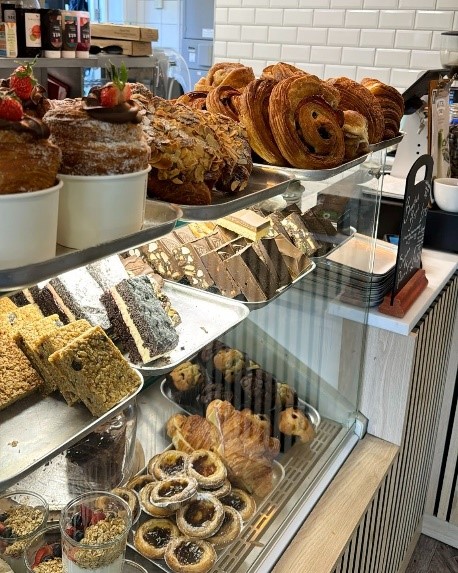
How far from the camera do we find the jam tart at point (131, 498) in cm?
133

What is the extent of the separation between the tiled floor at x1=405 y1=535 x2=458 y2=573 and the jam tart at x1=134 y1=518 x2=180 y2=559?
58.0 inches

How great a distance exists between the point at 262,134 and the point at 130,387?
1.95ft

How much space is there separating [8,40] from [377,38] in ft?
6.95

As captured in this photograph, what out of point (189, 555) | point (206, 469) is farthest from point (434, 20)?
point (189, 555)

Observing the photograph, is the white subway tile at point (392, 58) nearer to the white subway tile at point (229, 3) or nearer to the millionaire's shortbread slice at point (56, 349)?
the white subway tile at point (229, 3)

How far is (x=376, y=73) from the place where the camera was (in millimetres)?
3912

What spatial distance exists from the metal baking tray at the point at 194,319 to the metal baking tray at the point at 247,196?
11.3 inches

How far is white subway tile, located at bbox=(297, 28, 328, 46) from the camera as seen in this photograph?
402 cm

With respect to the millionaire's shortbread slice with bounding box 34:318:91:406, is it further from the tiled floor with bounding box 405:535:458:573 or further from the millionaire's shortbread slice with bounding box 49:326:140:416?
the tiled floor with bounding box 405:535:458:573

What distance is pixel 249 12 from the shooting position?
4.25 m

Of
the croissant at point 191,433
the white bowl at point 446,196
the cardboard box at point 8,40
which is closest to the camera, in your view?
the croissant at point 191,433

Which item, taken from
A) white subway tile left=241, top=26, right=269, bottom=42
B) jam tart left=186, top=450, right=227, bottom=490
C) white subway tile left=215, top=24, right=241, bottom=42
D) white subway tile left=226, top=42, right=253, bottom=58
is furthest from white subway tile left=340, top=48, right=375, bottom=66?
jam tart left=186, top=450, right=227, bottom=490

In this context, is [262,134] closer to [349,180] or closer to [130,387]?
[349,180]

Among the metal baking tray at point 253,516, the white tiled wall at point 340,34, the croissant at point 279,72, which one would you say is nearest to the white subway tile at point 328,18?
the white tiled wall at point 340,34
